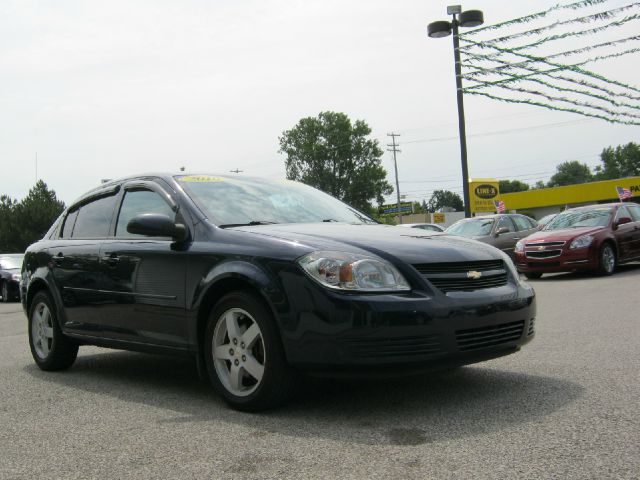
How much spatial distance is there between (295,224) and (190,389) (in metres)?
1.40

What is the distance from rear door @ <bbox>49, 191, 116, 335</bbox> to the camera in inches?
222

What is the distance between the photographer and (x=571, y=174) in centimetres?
15262

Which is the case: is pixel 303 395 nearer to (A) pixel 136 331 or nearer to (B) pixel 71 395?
(A) pixel 136 331

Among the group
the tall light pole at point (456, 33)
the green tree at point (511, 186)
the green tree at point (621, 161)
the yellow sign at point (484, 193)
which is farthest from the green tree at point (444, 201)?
the tall light pole at point (456, 33)

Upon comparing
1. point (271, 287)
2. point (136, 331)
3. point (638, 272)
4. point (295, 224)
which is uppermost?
point (295, 224)

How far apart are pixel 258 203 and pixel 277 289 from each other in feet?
4.16

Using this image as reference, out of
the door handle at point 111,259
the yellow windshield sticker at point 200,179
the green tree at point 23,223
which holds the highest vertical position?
the green tree at point 23,223

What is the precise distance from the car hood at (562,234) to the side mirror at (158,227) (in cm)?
1156

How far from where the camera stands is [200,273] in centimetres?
458

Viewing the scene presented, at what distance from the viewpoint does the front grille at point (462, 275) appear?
13.3 feet

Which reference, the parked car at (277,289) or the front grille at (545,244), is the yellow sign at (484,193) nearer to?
the front grille at (545,244)

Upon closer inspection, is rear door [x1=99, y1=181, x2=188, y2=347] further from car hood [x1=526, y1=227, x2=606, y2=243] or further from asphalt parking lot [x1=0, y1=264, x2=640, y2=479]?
car hood [x1=526, y1=227, x2=606, y2=243]

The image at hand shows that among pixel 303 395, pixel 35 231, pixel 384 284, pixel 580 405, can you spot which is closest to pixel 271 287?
pixel 384 284

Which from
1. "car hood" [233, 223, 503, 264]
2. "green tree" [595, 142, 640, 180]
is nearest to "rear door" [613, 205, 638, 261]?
"car hood" [233, 223, 503, 264]
